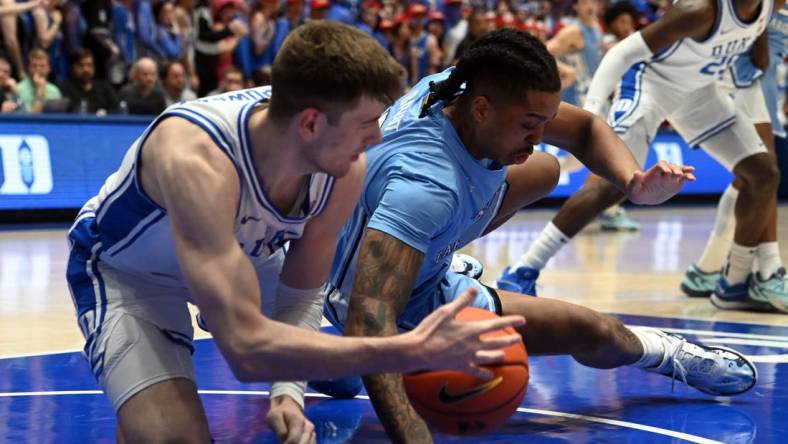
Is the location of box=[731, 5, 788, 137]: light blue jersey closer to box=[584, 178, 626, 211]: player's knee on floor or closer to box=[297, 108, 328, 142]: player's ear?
box=[584, 178, 626, 211]: player's knee on floor

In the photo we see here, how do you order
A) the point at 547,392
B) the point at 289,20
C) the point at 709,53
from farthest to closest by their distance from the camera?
the point at 289,20
the point at 709,53
the point at 547,392

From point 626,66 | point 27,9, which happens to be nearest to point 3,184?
point 27,9

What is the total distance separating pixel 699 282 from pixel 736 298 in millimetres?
477

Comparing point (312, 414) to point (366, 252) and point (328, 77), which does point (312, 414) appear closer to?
point (366, 252)

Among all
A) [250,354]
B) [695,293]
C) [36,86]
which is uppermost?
[250,354]

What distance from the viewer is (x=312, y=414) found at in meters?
4.45

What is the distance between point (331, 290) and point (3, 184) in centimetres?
778

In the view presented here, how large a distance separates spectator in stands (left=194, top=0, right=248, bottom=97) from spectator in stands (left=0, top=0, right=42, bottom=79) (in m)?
2.25

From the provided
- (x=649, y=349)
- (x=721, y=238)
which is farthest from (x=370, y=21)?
(x=649, y=349)

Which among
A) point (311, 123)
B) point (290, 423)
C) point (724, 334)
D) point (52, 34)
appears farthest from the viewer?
point (52, 34)

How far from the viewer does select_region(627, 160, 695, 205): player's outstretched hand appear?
420cm

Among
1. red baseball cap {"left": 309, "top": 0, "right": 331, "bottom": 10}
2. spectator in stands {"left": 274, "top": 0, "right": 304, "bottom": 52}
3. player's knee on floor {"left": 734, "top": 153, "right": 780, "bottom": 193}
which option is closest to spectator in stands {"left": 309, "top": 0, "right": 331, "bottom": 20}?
red baseball cap {"left": 309, "top": 0, "right": 331, "bottom": 10}

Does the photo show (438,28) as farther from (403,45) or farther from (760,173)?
(760,173)

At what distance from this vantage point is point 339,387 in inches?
183
